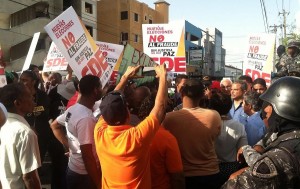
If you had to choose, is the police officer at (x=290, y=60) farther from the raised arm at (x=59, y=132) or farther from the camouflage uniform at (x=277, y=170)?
the camouflage uniform at (x=277, y=170)

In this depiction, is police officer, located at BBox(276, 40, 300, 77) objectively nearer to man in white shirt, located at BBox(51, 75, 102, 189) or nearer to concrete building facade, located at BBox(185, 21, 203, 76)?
man in white shirt, located at BBox(51, 75, 102, 189)

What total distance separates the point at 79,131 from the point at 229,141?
5.16ft

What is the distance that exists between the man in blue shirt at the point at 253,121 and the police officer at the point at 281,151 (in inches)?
87.7

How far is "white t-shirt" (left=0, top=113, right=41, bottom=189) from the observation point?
286 centimetres


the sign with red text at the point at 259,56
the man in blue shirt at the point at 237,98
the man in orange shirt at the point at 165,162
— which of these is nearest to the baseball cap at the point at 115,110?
the man in orange shirt at the point at 165,162

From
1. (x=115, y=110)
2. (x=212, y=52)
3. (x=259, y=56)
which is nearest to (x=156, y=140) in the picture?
(x=115, y=110)

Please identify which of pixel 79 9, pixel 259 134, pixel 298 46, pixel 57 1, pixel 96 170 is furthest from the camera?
pixel 79 9

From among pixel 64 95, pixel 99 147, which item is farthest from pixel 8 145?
pixel 64 95

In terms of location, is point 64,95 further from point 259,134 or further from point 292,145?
point 292,145

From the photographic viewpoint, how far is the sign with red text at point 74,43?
190 inches

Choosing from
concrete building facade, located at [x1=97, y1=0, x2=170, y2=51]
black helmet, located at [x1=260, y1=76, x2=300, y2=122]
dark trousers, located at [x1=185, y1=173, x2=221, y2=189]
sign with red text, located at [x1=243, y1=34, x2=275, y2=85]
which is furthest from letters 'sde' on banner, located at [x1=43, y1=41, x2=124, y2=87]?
concrete building facade, located at [x1=97, y1=0, x2=170, y2=51]

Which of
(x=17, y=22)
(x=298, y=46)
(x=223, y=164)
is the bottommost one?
(x=223, y=164)

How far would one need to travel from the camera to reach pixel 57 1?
30875 millimetres

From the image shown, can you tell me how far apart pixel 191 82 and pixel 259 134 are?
1245 millimetres
